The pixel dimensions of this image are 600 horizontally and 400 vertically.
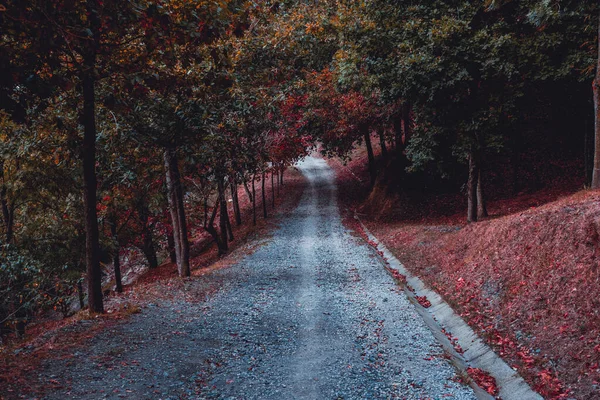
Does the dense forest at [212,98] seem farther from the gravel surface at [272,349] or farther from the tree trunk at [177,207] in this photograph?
the gravel surface at [272,349]

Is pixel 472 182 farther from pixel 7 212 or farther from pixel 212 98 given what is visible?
pixel 7 212

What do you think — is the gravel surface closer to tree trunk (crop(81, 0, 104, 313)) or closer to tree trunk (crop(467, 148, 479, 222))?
tree trunk (crop(81, 0, 104, 313))

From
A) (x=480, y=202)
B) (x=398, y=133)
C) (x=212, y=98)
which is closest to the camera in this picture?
(x=212, y=98)

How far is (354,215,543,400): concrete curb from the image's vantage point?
264 inches

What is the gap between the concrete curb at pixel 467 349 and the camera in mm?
6707

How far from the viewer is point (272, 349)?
8.58 metres

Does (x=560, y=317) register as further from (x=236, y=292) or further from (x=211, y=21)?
(x=236, y=292)

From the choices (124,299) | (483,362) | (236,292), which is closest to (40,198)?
(124,299)

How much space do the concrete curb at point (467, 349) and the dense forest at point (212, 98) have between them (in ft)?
19.2

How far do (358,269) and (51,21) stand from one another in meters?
12.4

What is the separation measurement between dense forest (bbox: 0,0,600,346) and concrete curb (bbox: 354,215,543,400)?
230 inches

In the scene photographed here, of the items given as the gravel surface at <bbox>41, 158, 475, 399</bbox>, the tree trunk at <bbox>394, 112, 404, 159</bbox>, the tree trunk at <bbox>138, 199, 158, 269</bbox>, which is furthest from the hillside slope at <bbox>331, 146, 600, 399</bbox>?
the tree trunk at <bbox>138, 199, 158, 269</bbox>

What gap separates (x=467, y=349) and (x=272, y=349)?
373cm

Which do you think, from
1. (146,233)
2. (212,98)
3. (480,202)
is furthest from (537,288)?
(146,233)
